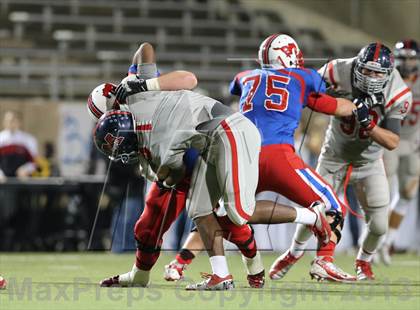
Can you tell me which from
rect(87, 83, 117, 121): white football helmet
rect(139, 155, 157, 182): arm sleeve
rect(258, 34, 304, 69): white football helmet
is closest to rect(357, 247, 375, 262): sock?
rect(258, 34, 304, 69): white football helmet

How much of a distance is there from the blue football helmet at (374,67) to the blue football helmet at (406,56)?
76.8 inches

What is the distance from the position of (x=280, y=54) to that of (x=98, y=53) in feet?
26.4

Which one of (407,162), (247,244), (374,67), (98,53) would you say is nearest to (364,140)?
(374,67)

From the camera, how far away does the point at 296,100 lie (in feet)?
20.3

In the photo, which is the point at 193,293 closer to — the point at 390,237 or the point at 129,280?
the point at 129,280

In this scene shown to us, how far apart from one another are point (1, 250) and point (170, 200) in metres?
5.62

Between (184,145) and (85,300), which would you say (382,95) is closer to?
(184,145)

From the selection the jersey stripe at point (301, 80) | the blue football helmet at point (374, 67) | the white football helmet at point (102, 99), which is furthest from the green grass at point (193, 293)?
the blue football helmet at point (374, 67)

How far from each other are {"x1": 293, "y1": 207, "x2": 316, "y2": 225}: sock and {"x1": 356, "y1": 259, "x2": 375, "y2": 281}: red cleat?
1.22 metres

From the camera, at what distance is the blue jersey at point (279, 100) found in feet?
20.2

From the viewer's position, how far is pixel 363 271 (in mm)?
7070

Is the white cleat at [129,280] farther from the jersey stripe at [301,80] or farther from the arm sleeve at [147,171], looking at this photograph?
the jersey stripe at [301,80]

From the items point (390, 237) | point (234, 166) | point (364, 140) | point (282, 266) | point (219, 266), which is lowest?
point (390, 237)

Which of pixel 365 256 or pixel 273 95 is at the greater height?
pixel 273 95
